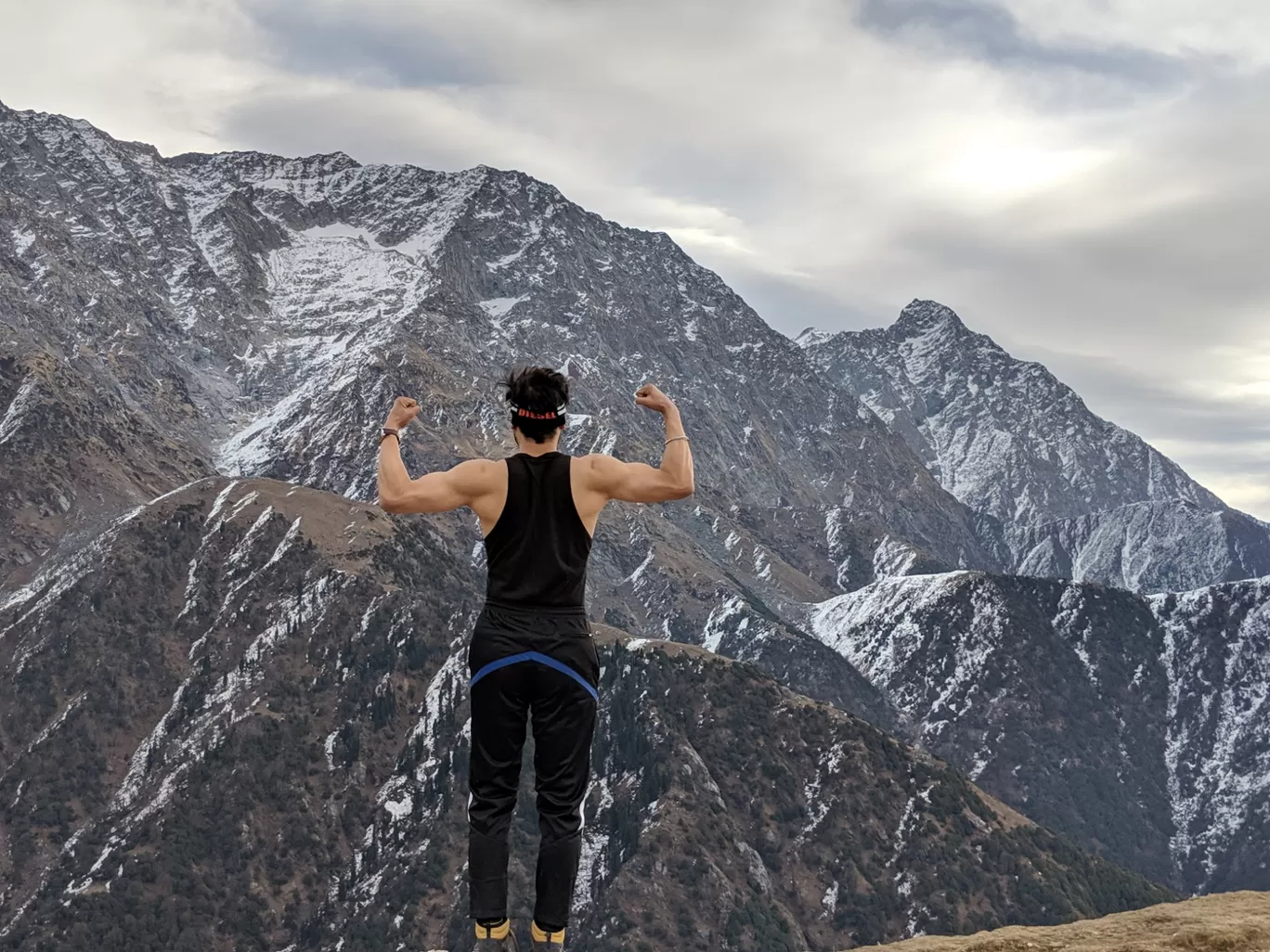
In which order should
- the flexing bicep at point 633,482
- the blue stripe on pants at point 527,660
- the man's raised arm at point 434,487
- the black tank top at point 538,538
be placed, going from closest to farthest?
1. the man's raised arm at point 434,487
2. the blue stripe on pants at point 527,660
3. the flexing bicep at point 633,482
4. the black tank top at point 538,538

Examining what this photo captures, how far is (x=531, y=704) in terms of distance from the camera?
43.1ft

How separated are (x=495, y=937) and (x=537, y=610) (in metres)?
3.70

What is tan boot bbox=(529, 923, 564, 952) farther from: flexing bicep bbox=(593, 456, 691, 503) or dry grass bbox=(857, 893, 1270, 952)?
dry grass bbox=(857, 893, 1270, 952)

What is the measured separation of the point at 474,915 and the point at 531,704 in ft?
8.31

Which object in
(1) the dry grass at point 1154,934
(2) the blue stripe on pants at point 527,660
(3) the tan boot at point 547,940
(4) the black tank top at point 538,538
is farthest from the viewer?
(1) the dry grass at point 1154,934

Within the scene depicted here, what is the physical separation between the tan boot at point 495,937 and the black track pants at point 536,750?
19 cm

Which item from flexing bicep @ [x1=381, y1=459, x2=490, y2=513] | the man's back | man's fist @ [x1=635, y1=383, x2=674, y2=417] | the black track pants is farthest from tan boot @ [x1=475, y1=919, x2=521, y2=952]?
man's fist @ [x1=635, y1=383, x2=674, y2=417]

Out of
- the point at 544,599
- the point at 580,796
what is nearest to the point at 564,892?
the point at 580,796

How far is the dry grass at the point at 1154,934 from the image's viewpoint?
18438 millimetres

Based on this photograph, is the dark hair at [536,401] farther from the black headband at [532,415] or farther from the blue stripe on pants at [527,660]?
the blue stripe on pants at [527,660]

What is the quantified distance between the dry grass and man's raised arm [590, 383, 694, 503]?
419 inches

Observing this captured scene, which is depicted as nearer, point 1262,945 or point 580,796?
point 580,796

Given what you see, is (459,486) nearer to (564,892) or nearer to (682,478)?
(682,478)

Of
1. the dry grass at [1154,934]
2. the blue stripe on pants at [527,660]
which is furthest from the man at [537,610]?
the dry grass at [1154,934]
